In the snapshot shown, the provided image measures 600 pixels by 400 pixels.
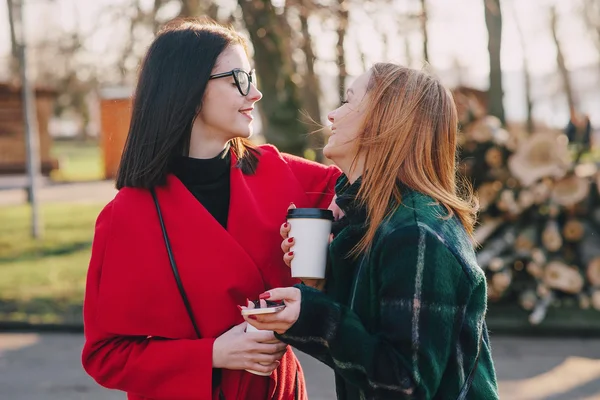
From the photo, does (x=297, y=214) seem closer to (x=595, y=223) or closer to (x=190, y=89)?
(x=190, y=89)

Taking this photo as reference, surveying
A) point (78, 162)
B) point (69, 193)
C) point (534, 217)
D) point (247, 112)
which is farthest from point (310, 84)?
point (78, 162)

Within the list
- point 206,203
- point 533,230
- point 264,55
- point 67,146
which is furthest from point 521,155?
point 67,146

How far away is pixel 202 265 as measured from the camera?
203 cm

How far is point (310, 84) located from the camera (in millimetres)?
9148

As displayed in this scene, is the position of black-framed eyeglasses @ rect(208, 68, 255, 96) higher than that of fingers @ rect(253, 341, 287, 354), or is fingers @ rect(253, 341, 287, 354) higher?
black-framed eyeglasses @ rect(208, 68, 255, 96)

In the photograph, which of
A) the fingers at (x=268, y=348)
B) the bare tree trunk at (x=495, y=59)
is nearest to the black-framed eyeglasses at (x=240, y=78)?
the fingers at (x=268, y=348)

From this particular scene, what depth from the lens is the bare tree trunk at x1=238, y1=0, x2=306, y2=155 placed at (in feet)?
25.0

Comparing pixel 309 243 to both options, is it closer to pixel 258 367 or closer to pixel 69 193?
pixel 258 367

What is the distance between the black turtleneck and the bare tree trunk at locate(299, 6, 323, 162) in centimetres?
460

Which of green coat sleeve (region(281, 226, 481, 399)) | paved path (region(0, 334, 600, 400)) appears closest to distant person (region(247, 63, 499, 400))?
green coat sleeve (region(281, 226, 481, 399))

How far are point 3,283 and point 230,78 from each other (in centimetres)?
684

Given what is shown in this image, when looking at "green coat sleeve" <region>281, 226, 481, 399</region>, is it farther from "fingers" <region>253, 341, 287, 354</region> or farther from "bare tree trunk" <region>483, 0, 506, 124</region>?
"bare tree trunk" <region>483, 0, 506, 124</region>

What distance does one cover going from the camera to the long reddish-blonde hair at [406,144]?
5.96 feet

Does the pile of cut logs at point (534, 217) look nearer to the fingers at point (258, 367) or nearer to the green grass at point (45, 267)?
the green grass at point (45, 267)
